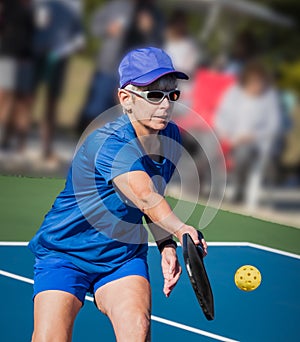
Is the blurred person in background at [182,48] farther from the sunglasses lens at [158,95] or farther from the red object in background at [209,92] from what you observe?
the sunglasses lens at [158,95]

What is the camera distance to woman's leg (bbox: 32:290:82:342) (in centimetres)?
494

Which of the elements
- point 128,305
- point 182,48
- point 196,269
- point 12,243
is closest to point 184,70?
point 182,48

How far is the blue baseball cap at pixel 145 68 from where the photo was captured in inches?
200

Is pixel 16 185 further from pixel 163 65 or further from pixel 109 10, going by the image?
pixel 163 65

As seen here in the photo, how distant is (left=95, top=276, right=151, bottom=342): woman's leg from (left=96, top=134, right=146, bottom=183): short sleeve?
2.24 ft

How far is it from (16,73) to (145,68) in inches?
281

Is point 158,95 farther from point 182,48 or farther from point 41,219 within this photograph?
point 182,48

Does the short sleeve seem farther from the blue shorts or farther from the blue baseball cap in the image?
the blue shorts

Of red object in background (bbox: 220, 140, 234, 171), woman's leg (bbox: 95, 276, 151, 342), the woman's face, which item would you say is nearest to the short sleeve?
the woman's face

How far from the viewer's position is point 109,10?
1191 centimetres

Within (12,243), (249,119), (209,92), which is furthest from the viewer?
(209,92)

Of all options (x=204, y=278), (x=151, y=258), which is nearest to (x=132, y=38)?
(x=151, y=258)

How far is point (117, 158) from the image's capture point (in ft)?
16.2

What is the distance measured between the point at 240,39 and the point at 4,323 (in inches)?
242
